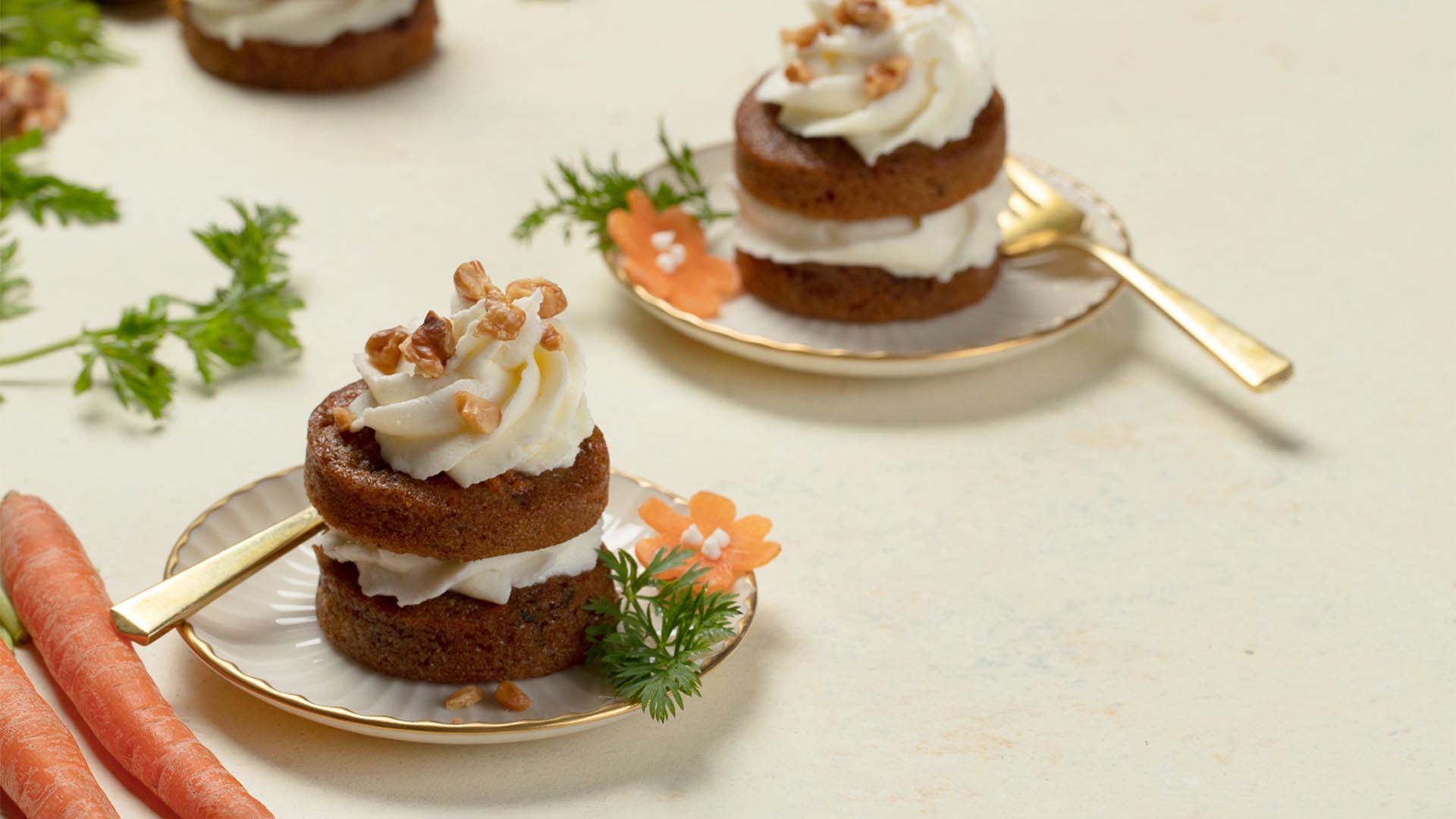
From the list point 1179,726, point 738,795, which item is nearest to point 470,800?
point 738,795

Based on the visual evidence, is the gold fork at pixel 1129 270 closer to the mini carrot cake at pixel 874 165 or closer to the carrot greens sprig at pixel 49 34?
the mini carrot cake at pixel 874 165

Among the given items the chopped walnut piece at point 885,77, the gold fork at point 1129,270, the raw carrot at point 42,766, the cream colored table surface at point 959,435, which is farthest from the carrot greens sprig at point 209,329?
the gold fork at point 1129,270

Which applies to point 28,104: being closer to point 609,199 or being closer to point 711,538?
point 609,199

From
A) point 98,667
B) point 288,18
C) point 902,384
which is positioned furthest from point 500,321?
point 288,18

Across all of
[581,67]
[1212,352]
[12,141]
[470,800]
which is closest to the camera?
[470,800]

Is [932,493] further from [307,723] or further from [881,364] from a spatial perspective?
[307,723]

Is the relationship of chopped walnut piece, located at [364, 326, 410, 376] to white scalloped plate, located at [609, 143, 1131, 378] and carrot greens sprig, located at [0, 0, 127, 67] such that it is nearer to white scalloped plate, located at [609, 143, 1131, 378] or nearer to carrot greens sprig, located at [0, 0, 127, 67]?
white scalloped plate, located at [609, 143, 1131, 378]

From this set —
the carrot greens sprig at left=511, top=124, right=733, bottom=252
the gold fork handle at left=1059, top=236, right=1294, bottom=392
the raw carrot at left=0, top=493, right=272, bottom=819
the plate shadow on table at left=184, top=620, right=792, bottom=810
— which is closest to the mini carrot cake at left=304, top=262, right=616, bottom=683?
the plate shadow on table at left=184, top=620, right=792, bottom=810
